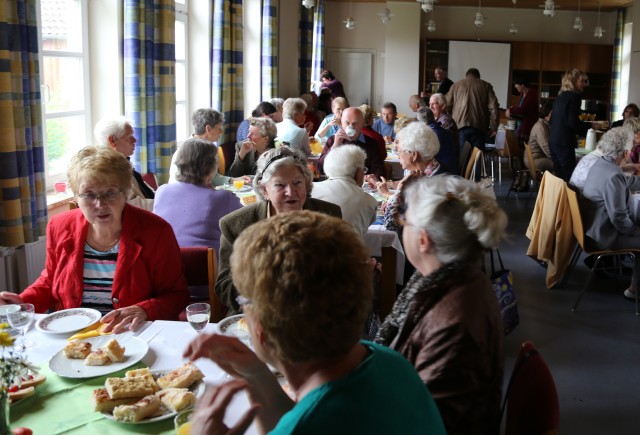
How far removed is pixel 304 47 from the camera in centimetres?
1122

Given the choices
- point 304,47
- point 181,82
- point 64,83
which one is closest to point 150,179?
point 64,83

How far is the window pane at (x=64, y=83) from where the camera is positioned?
4340mm

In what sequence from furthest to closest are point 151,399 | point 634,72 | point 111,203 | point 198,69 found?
point 634,72 → point 198,69 → point 111,203 → point 151,399

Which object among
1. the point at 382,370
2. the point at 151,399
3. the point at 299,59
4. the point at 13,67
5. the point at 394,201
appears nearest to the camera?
the point at 382,370

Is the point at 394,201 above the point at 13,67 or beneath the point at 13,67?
beneath

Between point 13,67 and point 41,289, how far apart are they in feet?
3.85

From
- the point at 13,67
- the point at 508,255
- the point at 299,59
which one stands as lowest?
the point at 508,255

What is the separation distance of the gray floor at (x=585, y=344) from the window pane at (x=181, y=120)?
3.47 m

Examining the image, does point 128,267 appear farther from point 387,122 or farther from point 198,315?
point 387,122

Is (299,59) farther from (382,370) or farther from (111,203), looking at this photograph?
(382,370)

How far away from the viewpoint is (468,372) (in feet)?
5.41

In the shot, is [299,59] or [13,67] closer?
[13,67]

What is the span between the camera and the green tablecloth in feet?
5.19

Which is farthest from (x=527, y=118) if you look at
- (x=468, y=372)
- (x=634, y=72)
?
(x=468, y=372)
